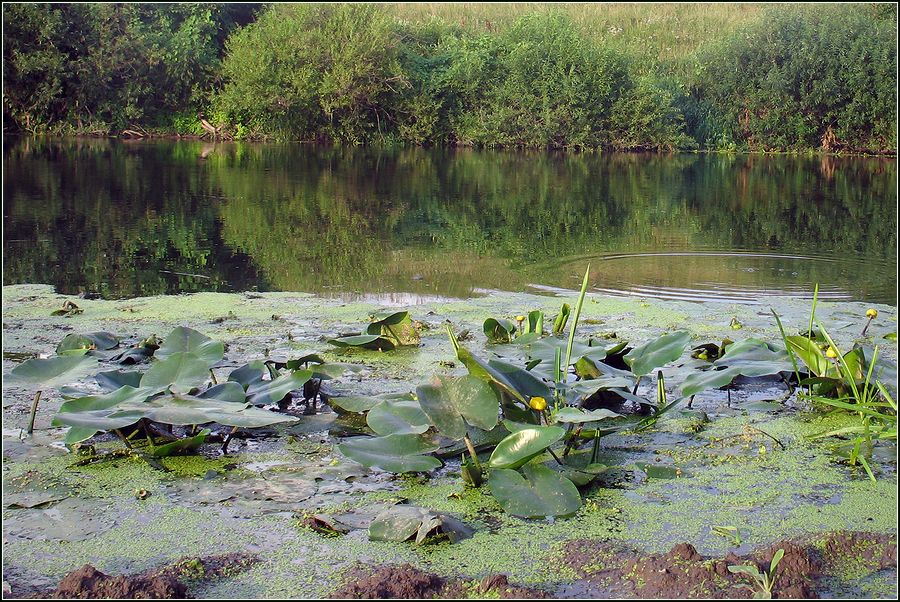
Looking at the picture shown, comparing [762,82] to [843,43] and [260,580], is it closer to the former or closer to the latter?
[843,43]

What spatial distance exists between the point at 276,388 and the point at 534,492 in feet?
3.18

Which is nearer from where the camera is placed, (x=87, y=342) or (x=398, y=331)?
(x=87, y=342)

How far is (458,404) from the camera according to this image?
Answer: 8.31ft

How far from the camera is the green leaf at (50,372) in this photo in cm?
291

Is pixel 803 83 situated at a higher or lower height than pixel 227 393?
higher

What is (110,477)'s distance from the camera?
2.51 m

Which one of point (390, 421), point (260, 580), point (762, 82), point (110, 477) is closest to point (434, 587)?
point (260, 580)

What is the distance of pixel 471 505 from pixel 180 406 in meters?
0.88

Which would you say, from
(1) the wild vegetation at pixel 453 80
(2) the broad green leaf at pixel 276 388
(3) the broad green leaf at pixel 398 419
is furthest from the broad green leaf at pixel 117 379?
(1) the wild vegetation at pixel 453 80

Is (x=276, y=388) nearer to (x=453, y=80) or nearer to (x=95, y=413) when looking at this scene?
(x=95, y=413)

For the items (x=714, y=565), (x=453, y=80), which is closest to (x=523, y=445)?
(x=714, y=565)

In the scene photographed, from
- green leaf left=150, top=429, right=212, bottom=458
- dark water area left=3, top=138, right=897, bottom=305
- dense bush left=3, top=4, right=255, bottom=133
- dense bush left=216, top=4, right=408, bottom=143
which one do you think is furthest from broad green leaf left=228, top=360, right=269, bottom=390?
dense bush left=3, top=4, right=255, bottom=133

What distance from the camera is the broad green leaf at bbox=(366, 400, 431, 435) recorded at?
8.46 ft

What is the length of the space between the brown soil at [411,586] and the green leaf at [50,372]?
4.58 feet
